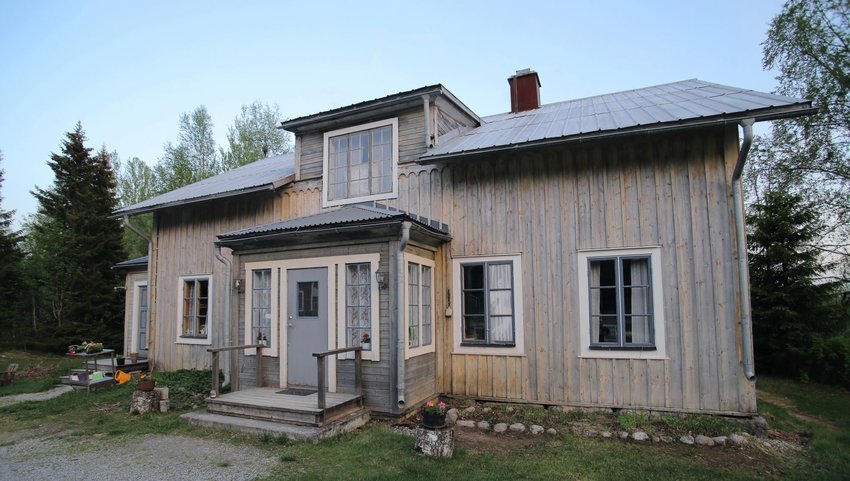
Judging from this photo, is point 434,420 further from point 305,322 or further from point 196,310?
point 196,310

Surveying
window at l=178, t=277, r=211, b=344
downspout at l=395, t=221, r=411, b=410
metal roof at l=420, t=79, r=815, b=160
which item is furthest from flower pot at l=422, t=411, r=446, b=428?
window at l=178, t=277, r=211, b=344

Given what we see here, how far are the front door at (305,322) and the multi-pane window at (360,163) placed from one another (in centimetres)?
205

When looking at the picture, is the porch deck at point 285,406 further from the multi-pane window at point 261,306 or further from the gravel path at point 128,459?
the multi-pane window at point 261,306

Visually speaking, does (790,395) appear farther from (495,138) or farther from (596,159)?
(495,138)

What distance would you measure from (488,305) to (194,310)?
697 centimetres

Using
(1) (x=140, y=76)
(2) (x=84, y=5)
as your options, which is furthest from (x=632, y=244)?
(1) (x=140, y=76)

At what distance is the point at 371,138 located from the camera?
345 inches

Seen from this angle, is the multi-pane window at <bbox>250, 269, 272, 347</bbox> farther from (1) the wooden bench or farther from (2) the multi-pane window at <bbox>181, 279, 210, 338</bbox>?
(1) the wooden bench

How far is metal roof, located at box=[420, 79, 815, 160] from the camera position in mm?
5988

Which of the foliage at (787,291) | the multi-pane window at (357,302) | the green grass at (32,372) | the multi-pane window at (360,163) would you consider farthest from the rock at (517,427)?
the green grass at (32,372)

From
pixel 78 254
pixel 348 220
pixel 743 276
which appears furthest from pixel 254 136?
pixel 743 276

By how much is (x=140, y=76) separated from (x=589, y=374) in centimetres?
1282

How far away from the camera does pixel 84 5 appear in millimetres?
8328

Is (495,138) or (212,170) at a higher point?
(212,170)
